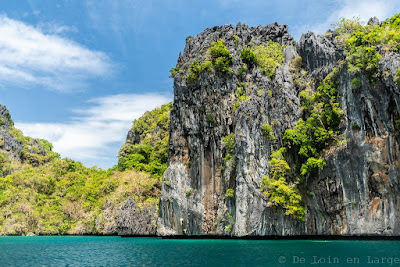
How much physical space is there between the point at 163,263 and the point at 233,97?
1101 inches

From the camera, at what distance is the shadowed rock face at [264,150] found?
105 ft

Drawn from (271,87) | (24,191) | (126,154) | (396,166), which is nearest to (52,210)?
(24,191)

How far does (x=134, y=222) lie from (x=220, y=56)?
26.4 metres

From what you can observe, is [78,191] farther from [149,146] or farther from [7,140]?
[7,140]

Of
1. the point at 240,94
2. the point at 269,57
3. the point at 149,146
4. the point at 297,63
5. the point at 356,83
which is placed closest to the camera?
the point at 356,83

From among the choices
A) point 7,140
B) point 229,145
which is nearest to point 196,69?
point 229,145

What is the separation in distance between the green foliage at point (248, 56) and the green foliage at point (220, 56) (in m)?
1.83

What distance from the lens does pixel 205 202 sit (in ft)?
133

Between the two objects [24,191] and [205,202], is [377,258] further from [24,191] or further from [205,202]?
[24,191]

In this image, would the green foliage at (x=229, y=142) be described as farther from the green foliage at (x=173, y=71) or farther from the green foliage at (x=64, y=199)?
the green foliage at (x=64, y=199)

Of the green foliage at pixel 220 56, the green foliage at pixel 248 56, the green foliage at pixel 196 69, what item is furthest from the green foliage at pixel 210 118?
the green foliage at pixel 248 56

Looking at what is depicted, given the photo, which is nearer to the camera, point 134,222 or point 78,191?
point 134,222

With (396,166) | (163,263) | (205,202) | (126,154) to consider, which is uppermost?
(126,154)

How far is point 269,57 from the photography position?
45.6 meters
